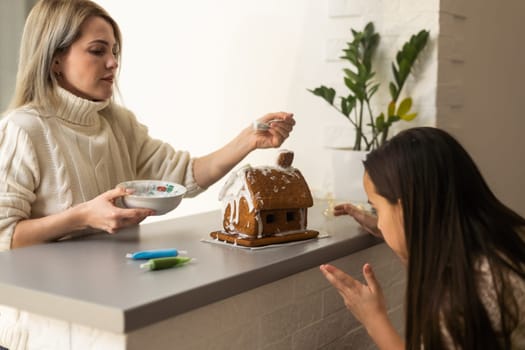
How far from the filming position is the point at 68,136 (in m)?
1.92

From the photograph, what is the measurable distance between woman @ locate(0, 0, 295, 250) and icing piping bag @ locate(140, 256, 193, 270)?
25cm

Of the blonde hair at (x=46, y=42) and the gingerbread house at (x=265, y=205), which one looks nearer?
the gingerbread house at (x=265, y=205)

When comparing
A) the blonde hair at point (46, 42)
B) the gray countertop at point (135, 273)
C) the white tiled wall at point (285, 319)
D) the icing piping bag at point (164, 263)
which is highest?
the blonde hair at point (46, 42)

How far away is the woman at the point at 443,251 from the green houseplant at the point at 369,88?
89 centimetres

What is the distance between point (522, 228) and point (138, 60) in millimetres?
2107

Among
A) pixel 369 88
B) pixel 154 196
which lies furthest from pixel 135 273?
pixel 369 88

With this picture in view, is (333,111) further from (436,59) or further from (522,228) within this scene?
(522,228)

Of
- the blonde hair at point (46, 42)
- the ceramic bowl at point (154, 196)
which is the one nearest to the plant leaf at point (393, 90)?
the ceramic bowl at point (154, 196)

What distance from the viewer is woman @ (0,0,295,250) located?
1734 millimetres

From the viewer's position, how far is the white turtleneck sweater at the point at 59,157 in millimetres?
1766

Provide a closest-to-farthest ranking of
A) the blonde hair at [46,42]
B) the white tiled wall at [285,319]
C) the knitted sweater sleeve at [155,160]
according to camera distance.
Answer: the white tiled wall at [285,319]
the blonde hair at [46,42]
the knitted sweater sleeve at [155,160]

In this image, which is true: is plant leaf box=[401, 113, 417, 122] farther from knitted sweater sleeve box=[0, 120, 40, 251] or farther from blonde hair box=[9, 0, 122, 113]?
knitted sweater sleeve box=[0, 120, 40, 251]

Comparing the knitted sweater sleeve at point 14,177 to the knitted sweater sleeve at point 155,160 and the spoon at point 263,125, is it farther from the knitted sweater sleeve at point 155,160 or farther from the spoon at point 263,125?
the spoon at point 263,125

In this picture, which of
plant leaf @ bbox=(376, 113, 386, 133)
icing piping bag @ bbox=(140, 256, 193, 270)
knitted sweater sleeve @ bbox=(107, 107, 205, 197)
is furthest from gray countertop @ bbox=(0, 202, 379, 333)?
plant leaf @ bbox=(376, 113, 386, 133)
